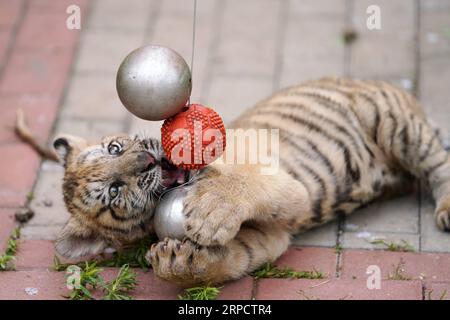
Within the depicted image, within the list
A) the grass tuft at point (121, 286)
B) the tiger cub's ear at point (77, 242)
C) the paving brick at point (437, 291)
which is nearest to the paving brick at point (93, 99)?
the tiger cub's ear at point (77, 242)

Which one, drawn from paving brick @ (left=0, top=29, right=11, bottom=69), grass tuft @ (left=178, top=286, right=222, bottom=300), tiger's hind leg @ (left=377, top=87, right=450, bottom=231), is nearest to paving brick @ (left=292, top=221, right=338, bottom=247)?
tiger's hind leg @ (left=377, top=87, right=450, bottom=231)

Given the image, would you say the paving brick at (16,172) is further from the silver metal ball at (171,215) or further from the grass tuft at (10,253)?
the silver metal ball at (171,215)

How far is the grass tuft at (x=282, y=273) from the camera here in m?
4.57

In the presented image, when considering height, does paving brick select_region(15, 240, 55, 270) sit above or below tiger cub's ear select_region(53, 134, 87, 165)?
below

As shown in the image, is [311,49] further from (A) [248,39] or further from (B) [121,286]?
(B) [121,286]

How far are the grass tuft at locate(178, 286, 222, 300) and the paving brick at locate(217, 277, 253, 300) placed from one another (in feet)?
0.16

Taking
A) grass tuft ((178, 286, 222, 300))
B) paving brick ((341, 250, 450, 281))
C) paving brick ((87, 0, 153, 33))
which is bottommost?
grass tuft ((178, 286, 222, 300))

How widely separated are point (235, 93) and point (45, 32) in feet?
4.98

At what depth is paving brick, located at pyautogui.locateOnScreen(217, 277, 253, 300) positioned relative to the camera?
446 cm

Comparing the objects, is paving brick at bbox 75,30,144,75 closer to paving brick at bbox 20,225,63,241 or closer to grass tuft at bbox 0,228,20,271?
paving brick at bbox 20,225,63,241

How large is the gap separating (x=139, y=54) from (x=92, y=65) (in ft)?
8.35

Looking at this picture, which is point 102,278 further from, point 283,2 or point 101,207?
point 283,2

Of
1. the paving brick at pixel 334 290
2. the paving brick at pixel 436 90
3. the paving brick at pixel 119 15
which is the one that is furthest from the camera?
the paving brick at pixel 119 15

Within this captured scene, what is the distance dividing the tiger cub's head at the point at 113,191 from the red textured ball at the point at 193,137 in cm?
35
